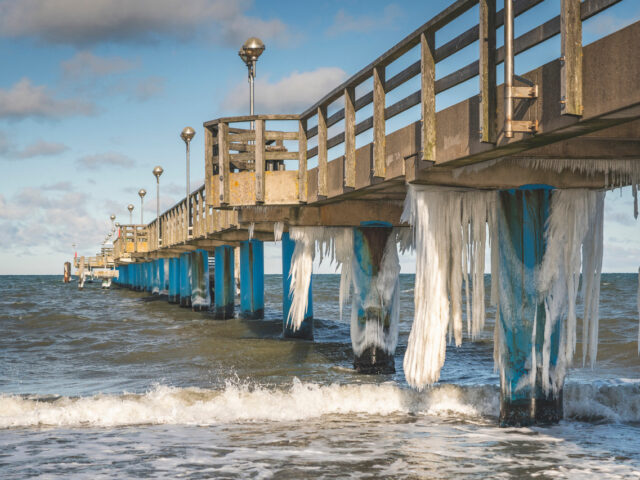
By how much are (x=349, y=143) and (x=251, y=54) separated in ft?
16.4

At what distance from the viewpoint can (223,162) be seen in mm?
13430

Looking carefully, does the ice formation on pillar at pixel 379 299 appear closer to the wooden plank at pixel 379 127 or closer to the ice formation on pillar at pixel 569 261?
the wooden plank at pixel 379 127

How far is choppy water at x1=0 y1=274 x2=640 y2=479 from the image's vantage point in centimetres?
818

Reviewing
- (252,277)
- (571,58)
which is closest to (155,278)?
(252,277)

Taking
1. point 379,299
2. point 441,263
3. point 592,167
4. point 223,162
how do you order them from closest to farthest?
point 592,167 < point 441,263 < point 223,162 < point 379,299

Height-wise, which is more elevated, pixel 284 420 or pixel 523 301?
pixel 523 301

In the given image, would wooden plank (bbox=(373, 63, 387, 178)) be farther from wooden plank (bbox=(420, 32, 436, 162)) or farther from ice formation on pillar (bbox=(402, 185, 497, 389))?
wooden plank (bbox=(420, 32, 436, 162))

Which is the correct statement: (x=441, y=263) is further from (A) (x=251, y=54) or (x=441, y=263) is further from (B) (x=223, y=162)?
(A) (x=251, y=54)

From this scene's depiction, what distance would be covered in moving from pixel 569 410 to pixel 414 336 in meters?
3.48

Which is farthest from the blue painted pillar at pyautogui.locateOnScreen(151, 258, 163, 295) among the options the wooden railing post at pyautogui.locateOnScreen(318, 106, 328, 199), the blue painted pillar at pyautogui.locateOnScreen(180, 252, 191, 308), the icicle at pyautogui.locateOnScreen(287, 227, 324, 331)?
the wooden railing post at pyautogui.locateOnScreen(318, 106, 328, 199)

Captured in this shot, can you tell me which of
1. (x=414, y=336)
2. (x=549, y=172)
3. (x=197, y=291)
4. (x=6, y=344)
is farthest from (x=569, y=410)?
(x=197, y=291)

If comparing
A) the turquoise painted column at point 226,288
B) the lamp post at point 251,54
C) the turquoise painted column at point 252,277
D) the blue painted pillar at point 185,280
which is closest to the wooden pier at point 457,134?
the lamp post at point 251,54

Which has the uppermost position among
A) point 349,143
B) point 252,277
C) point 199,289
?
point 349,143

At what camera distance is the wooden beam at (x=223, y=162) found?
13.4 m
